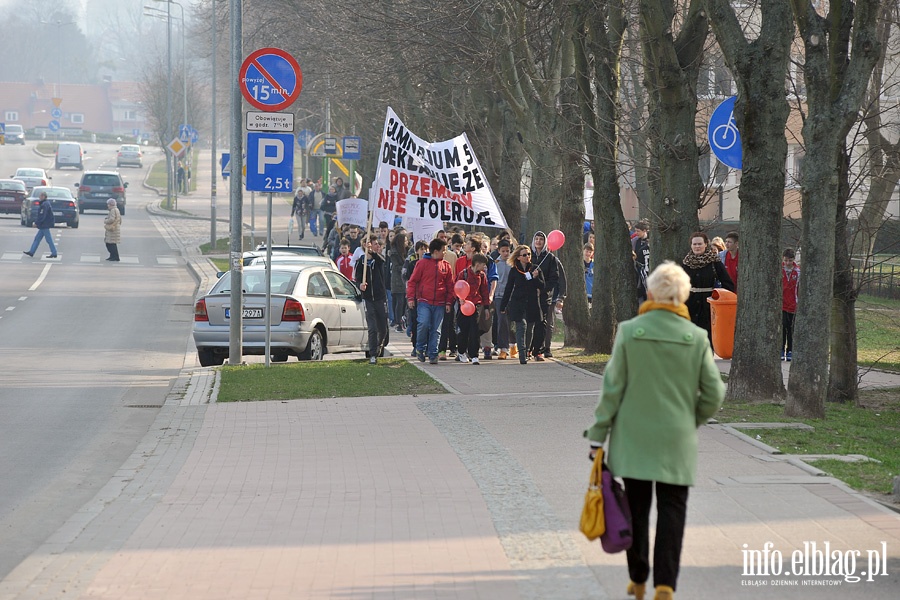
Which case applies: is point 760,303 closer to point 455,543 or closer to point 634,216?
point 455,543

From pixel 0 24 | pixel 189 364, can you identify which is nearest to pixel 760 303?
pixel 189 364

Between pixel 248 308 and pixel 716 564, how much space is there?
1205 centimetres

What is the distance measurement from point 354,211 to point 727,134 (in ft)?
55.6

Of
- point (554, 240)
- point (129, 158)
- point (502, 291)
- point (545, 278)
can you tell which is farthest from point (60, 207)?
point (129, 158)

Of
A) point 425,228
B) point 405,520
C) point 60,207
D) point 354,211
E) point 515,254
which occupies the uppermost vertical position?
point 354,211

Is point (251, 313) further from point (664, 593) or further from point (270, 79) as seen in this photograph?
point (664, 593)

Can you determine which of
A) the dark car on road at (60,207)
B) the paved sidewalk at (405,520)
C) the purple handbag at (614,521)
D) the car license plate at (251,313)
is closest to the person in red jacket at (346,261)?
the car license plate at (251,313)

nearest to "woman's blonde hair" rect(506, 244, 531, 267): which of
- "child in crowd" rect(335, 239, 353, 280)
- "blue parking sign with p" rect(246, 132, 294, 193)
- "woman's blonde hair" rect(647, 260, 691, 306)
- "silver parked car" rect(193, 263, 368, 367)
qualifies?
"silver parked car" rect(193, 263, 368, 367)

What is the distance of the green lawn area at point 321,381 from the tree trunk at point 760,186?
3.52 metres

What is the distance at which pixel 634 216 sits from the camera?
2212 inches

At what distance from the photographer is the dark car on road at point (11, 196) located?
55281 mm

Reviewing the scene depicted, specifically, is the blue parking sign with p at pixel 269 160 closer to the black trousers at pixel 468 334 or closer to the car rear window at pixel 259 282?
the car rear window at pixel 259 282

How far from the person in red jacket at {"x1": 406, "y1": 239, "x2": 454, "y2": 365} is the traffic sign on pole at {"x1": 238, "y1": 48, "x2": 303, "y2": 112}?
2.93 m

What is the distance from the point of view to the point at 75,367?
17578 millimetres
